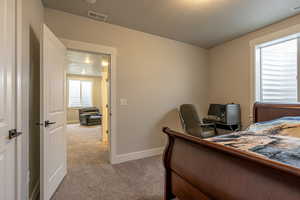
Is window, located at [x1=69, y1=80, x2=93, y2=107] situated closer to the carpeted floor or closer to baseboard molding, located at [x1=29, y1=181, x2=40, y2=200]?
the carpeted floor

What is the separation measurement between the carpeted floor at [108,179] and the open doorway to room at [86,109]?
0.15 ft

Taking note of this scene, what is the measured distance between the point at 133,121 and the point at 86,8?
2052 mm

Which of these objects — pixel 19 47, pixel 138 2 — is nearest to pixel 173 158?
pixel 19 47

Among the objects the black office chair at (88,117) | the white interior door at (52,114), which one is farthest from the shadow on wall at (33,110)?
the black office chair at (88,117)

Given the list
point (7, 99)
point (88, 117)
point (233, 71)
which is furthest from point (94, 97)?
point (7, 99)

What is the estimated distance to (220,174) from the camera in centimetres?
94

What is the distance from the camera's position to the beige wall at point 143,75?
2480 millimetres

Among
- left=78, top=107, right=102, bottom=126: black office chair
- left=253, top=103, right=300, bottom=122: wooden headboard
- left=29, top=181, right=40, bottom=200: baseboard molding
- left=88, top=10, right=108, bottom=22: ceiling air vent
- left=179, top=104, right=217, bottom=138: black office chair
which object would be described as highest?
left=88, top=10, right=108, bottom=22: ceiling air vent

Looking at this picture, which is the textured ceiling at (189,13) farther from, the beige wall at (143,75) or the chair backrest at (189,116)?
the chair backrest at (189,116)

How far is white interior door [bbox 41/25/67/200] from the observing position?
161 centimetres

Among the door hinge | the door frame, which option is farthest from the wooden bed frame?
the door frame

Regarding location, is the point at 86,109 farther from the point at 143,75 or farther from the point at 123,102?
the point at 143,75

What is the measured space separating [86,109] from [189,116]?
550 cm

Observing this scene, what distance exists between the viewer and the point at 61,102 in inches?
81.2
